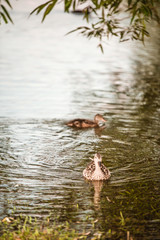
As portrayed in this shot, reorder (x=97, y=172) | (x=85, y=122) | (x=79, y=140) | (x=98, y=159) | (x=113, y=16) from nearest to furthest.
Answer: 1. (x=97, y=172)
2. (x=98, y=159)
3. (x=113, y=16)
4. (x=79, y=140)
5. (x=85, y=122)

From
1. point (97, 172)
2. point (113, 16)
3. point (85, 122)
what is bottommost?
point (97, 172)

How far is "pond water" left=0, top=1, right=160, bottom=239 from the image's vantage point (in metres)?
5.97

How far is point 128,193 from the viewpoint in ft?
21.4

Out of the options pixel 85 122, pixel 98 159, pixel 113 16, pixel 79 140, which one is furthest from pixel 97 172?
pixel 85 122

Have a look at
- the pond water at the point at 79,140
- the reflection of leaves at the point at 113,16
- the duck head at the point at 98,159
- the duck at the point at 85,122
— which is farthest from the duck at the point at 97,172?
the duck at the point at 85,122

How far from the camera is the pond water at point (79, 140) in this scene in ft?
19.6

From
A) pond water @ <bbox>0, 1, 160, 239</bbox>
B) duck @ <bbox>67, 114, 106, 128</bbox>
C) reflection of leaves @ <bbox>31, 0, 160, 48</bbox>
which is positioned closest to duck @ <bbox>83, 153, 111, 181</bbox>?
pond water @ <bbox>0, 1, 160, 239</bbox>

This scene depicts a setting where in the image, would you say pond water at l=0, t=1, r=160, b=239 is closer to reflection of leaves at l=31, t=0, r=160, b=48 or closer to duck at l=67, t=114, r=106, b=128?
duck at l=67, t=114, r=106, b=128

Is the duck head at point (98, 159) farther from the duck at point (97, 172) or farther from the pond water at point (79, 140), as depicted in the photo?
the pond water at point (79, 140)

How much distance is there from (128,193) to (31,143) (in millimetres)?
2879

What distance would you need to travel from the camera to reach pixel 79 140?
9.29 metres

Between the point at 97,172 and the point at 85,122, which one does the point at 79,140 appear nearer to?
the point at 85,122

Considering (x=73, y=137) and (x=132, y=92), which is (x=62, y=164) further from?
(x=132, y=92)

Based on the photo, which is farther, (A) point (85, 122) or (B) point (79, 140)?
(A) point (85, 122)
